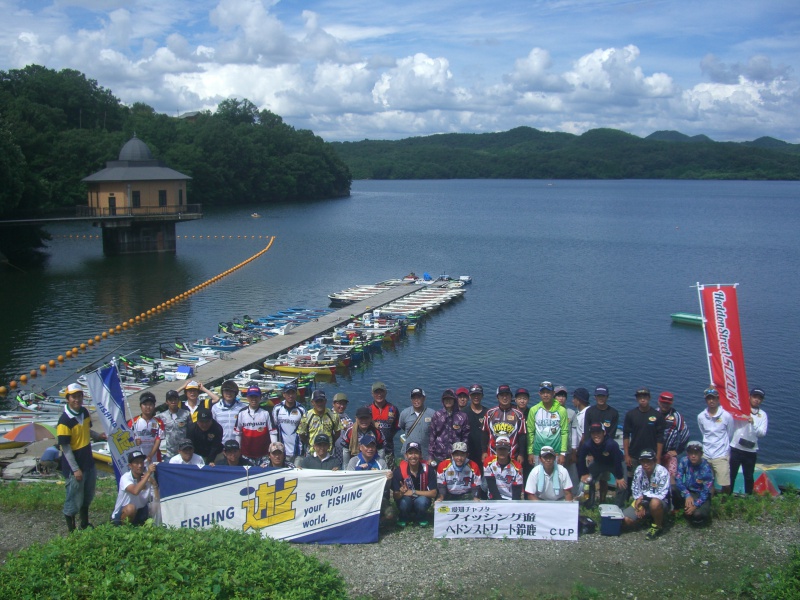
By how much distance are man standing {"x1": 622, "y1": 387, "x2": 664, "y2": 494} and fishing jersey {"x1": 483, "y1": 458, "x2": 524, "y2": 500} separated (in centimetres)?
197

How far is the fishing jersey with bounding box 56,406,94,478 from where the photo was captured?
9.72m

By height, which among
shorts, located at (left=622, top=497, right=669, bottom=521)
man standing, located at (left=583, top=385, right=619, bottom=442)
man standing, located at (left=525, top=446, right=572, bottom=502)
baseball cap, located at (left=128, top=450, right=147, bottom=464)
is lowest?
shorts, located at (left=622, top=497, right=669, bottom=521)

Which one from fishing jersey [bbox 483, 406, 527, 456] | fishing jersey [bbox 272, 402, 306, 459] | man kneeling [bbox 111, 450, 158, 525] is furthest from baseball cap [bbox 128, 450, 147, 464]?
fishing jersey [bbox 483, 406, 527, 456]

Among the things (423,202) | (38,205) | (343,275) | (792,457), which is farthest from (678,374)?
(423,202)

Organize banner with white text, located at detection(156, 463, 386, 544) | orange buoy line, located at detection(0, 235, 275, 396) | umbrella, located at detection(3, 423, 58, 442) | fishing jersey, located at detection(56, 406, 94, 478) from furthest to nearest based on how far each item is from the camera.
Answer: orange buoy line, located at detection(0, 235, 275, 396) → umbrella, located at detection(3, 423, 58, 442) → banner with white text, located at detection(156, 463, 386, 544) → fishing jersey, located at detection(56, 406, 94, 478)

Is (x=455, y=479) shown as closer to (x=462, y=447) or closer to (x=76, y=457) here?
(x=462, y=447)

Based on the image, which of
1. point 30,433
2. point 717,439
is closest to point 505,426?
point 717,439

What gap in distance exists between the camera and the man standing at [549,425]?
37.8 ft

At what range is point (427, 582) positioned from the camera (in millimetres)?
9023

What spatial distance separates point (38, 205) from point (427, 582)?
203 ft

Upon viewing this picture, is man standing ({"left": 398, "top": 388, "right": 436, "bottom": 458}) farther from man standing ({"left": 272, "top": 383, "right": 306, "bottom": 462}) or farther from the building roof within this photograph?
the building roof

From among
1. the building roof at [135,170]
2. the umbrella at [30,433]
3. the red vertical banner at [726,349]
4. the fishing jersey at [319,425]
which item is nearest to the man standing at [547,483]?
the fishing jersey at [319,425]

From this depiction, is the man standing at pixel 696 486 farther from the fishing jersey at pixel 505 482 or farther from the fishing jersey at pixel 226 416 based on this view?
the fishing jersey at pixel 226 416

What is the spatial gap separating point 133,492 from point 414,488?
370 centimetres
